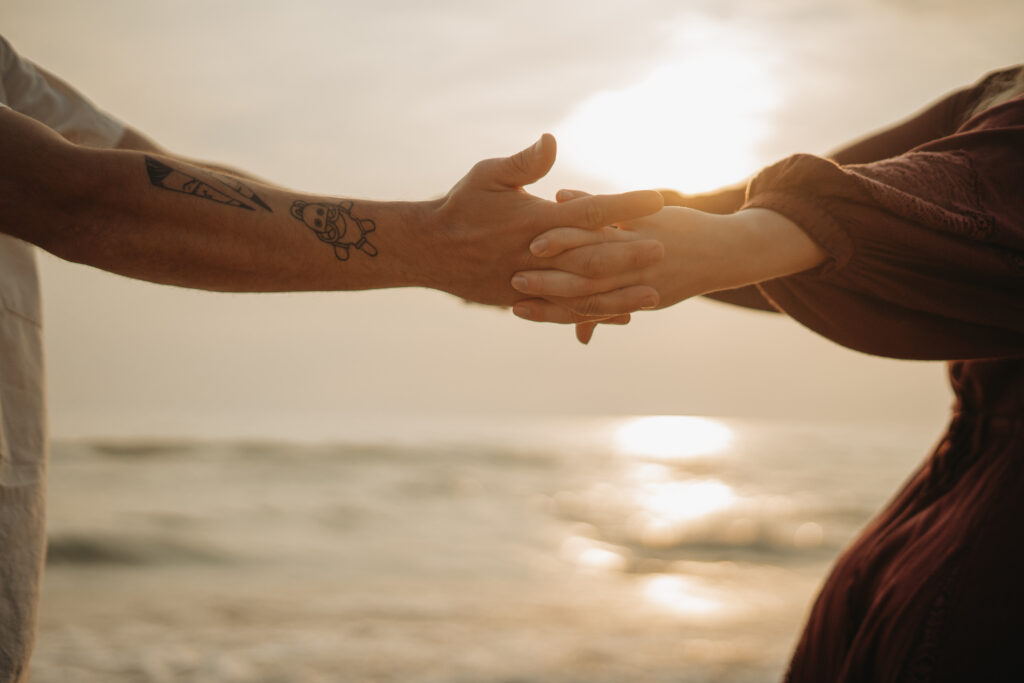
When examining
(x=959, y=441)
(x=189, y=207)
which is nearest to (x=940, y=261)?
(x=959, y=441)

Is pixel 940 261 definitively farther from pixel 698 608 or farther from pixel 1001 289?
pixel 698 608

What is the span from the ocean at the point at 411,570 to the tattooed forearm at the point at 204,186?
163 inches

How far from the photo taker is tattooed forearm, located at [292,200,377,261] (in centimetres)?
152

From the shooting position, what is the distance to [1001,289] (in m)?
1.34

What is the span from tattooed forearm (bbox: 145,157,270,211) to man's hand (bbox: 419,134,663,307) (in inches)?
15.3

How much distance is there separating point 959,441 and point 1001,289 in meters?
0.48

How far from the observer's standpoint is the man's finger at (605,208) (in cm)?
161

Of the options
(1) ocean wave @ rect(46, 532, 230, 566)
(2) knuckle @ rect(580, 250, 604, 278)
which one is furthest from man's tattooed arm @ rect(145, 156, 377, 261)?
(1) ocean wave @ rect(46, 532, 230, 566)


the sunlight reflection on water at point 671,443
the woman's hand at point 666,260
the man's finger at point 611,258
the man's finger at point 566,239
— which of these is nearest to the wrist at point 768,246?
the woman's hand at point 666,260

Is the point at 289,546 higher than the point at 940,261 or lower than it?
higher

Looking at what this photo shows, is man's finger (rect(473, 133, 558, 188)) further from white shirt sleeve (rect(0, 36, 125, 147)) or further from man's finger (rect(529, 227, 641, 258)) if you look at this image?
white shirt sleeve (rect(0, 36, 125, 147))

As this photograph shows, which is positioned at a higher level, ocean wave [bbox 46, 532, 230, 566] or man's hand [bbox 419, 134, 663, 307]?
ocean wave [bbox 46, 532, 230, 566]

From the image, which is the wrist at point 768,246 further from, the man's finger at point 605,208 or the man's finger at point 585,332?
the man's finger at point 585,332

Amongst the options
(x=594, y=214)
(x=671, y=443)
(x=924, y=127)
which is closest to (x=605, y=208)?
(x=594, y=214)
